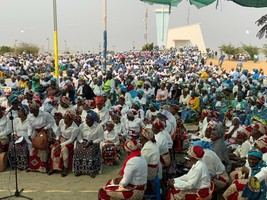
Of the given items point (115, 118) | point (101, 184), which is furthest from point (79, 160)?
point (115, 118)

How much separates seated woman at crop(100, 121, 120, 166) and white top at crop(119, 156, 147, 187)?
2.68 meters

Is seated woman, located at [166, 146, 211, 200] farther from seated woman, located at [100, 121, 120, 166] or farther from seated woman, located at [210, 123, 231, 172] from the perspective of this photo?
seated woman, located at [100, 121, 120, 166]

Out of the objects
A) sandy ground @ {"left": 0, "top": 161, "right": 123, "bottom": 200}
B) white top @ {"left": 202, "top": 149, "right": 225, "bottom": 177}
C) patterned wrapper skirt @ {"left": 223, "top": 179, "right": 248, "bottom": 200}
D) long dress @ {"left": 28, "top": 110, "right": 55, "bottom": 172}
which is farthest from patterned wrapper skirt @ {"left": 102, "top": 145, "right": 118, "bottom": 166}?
patterned wrapper skirt @ {"left": 223, "top": 179, "right": 248, "bottom": 200}

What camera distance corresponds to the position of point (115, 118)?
26.0 feet

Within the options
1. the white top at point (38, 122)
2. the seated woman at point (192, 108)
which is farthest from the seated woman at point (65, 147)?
the seated woman at point (192, 108)

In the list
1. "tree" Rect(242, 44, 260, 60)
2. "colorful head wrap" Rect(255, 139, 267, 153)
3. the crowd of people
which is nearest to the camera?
the crowd of people

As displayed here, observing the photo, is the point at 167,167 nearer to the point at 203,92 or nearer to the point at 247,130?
the point at 247,130

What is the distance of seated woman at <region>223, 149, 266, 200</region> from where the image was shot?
14.0 feet

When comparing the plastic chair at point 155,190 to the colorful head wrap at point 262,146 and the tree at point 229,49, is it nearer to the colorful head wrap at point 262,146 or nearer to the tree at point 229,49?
the colorful head wrap at point 262,146

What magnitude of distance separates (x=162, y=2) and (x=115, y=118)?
319cm

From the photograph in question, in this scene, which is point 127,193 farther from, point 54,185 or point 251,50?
point 251,50

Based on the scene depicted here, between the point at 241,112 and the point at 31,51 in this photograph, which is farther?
Answer: the point at 31,51

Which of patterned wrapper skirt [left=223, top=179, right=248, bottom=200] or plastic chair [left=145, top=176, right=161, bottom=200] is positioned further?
plastic chair [left=145, top=176, right=161, bottom=200]

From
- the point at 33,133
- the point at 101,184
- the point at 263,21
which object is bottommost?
the point at 101,184
